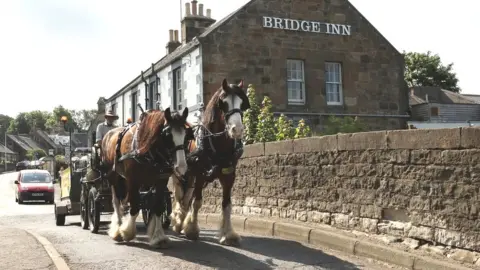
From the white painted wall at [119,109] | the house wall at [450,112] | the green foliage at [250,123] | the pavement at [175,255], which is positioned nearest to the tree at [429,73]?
the house wall at [450,112]

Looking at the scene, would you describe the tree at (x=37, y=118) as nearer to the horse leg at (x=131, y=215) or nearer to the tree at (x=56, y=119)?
the tree at (x=56, y=119)

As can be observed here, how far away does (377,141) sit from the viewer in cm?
759

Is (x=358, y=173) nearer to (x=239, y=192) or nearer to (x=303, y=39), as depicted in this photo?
(x=239, y=192)

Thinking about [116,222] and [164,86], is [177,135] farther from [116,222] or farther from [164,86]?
[164,86]

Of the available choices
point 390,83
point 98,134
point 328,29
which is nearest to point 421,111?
point 390,83

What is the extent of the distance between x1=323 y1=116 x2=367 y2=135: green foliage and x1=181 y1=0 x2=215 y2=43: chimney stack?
8060mm

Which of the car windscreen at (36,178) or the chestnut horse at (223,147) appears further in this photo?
the car windscreen at (36,178)

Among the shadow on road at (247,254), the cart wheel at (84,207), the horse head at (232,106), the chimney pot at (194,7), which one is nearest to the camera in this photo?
the shadow on road at (247,254)

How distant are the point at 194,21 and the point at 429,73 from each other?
39956 millimetres

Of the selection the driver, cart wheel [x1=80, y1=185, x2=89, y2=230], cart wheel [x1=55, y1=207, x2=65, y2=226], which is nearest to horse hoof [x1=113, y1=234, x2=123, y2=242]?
the driver

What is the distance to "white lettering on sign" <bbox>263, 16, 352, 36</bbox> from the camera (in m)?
23.1

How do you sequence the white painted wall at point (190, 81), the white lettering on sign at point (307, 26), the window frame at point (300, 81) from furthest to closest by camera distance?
1. the window frame at point (300, 81)
2. the white lettering on sign at point (307, 26)
3. the white painted wall at point (190, 81)

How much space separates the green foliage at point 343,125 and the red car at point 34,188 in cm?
1588

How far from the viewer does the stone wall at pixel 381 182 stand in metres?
6.20
